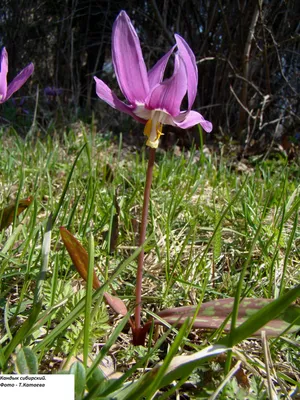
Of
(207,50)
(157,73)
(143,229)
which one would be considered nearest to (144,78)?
(157,73)

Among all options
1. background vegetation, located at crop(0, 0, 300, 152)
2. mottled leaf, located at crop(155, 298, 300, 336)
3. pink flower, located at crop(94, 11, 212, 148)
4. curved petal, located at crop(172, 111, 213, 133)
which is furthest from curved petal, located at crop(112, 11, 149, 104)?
background vegetation, located at crop(0, 0, 300, 152)

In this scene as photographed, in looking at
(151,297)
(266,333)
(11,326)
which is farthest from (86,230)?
(266,333)

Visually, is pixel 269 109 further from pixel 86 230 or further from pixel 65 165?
pixel 86 230

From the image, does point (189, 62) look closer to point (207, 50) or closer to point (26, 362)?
point (26, 362)

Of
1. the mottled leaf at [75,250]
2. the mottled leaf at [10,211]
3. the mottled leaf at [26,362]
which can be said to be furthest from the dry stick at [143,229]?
the mottled leaf at [10,211]

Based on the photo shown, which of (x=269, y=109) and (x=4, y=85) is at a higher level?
(x=4, y=85)

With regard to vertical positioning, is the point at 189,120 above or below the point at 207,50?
below

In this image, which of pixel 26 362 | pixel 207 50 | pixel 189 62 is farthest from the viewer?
pixel 207 50
